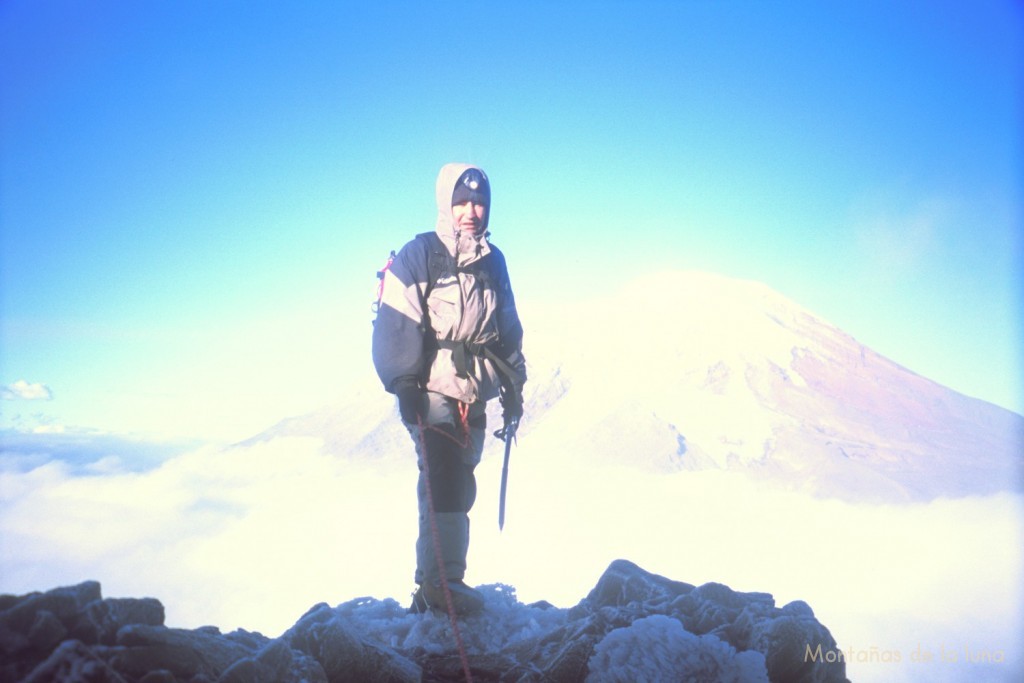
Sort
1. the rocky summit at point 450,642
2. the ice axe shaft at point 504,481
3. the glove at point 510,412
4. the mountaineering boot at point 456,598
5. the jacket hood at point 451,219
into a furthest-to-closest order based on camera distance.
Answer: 1. the glove at point 510,412
2. the ice axe shaft at point 504,481
3. the jacket hood at point 451,219
4. the mountaineering boot at point 456,598
5. the rocky summit at point 450,642

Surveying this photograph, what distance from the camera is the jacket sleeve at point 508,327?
4422mm

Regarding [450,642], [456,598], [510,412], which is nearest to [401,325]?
[510,412]

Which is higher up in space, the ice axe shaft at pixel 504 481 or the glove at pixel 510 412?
the glove at pixel 510 412

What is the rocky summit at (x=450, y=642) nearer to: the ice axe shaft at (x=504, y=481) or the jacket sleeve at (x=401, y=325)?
the ice axe shaft at (x=504, y=481)

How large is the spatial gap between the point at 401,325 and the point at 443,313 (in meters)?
0.33

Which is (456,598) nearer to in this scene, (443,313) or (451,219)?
(443,313)

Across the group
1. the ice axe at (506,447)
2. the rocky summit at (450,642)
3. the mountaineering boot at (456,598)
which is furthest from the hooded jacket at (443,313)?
the rocky summit at (450,642)

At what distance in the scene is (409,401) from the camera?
3.72 metres

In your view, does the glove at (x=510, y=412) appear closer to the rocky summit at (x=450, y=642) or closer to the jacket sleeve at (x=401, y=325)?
the jacket sleeve at (x=401, y=325)

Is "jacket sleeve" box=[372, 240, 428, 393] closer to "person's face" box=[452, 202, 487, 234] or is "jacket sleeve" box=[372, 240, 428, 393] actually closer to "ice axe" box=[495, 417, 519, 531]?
"person's face" box=[452, 202, 487, 234]

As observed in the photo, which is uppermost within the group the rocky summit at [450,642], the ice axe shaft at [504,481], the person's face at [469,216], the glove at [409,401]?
the person's face at [469,216]

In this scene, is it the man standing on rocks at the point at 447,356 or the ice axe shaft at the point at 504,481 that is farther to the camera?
the ice axe shaft at the point at 504,481

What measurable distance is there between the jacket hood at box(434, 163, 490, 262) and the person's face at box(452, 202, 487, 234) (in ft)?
0.12

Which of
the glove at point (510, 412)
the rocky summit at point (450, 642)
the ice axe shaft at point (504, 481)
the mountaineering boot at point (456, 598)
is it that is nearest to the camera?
the rocky summit at point (450, 642)
